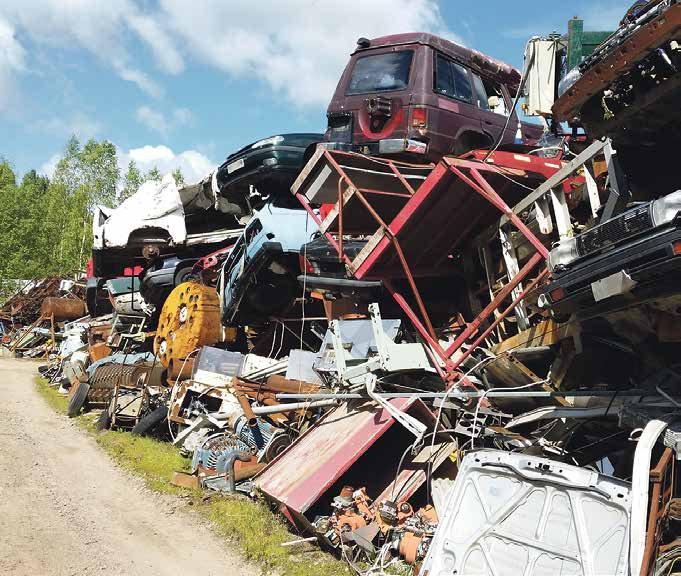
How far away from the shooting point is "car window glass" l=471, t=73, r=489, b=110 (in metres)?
8.81

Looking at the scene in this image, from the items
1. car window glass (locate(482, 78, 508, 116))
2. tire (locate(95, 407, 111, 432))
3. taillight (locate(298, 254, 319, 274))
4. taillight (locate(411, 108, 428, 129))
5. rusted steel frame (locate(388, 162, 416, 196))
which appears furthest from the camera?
tire (locate(95, 407, 111, 432))

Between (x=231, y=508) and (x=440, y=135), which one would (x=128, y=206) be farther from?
(x=231, y=508)

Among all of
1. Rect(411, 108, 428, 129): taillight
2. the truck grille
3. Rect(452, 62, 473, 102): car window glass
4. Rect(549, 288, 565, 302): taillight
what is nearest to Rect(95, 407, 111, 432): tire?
Rect(411, 108, 428, 129): taillight

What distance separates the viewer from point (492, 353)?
244 inches

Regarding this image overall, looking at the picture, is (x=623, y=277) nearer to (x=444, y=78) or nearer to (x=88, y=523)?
(x=88, y=523)

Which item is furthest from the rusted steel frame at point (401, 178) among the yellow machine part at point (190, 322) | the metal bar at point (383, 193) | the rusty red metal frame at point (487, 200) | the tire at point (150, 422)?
the tire at point (150, 422)

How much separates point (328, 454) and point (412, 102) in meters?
4.62

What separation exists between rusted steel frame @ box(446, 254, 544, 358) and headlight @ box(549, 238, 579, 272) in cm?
109

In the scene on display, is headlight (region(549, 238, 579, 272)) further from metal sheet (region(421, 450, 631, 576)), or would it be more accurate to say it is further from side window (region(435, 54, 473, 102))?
side window (region(435, 54, 473, 102))

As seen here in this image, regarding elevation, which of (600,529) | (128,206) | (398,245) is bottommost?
(600,529)

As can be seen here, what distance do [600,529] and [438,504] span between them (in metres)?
2.21

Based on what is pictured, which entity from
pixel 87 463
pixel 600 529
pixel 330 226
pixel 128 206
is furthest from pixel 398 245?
pixel 128 206

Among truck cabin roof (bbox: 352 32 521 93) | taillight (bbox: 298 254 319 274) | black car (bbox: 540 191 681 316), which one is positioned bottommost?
black car (bbox: 540 191 681 316)

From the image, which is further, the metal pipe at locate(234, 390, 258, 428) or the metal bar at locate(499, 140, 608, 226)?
the metal pipe at locate(234, 390, 258, 428)
